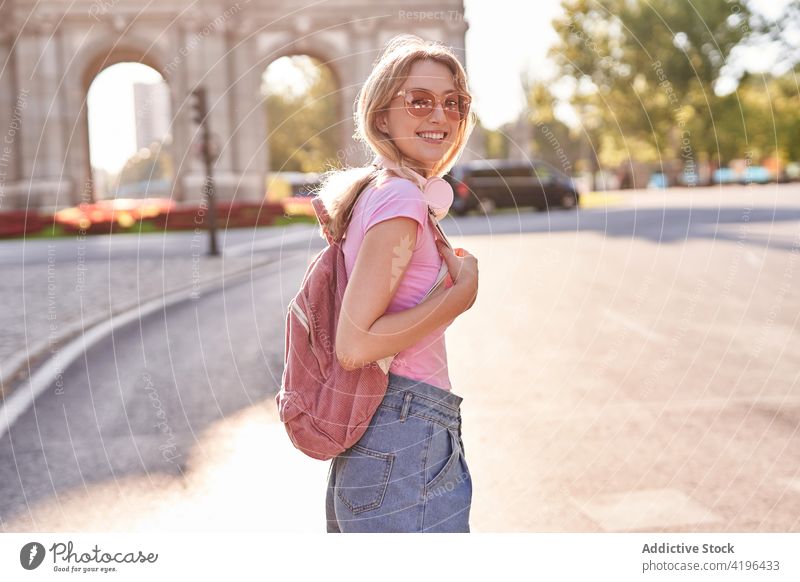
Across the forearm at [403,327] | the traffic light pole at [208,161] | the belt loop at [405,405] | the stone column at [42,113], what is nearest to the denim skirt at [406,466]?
the belt loop at [405,405]

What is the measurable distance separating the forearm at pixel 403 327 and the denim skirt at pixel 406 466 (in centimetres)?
15

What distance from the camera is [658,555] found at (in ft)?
10.6

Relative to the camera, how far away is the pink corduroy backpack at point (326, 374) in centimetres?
237

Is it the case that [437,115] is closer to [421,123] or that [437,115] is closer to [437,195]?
[421,123]

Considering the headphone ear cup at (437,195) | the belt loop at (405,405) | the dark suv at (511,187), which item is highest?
the headphone ear cup at (437,195)

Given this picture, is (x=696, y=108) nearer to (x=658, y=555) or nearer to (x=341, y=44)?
(x=341, y=44)

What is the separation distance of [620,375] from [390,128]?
20.9ft

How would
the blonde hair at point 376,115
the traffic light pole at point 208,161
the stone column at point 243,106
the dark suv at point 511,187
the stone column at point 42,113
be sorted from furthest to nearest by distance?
1. the stone column at point 243,106
2. the stone column at point 42,113
3. the dark suv at point 511,187
4. the traffic light pole at point 208,161
5. the blonde hair at point 376,115

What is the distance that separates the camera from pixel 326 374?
239 cm

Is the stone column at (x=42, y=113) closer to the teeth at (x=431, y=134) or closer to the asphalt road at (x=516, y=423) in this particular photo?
the asphalt road at (x=516, y=423)

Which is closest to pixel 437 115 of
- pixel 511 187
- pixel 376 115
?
pixel 376 115

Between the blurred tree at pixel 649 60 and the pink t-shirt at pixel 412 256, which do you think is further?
the blurred tree at pixel 649 60

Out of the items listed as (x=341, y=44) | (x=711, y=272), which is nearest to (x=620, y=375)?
(x=711, y=272)

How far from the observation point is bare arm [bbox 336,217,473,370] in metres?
2.23
